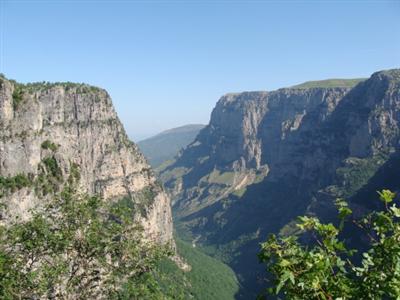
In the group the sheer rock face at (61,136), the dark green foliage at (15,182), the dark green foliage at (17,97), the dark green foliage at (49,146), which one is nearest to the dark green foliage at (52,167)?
the sheer rock face at (61,136)

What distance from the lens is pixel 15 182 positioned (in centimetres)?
9294

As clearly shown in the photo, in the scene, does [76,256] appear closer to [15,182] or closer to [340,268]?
[340,268]

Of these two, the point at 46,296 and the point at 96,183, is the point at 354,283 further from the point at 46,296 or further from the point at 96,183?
the point at 96,183

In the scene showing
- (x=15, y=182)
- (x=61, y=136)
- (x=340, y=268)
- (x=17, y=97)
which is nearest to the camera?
(x=340, y=268)

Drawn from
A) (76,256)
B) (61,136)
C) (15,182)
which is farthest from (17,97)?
(76,256)

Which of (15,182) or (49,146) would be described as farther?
(49,146)

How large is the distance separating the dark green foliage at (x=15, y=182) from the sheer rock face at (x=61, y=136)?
1013 millimetres

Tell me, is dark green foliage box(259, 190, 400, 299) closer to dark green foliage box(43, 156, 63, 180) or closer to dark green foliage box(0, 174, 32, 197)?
dark green foliage box(0, 174, 32, 197)

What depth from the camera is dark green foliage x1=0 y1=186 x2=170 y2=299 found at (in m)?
30.5

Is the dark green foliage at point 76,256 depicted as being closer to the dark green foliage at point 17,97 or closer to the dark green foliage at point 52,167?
the dark green foliage at point 17,97

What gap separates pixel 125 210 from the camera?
36688mm

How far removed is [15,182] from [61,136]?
191 ft

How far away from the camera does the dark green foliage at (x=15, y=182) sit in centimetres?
8856

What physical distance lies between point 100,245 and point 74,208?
376cm
